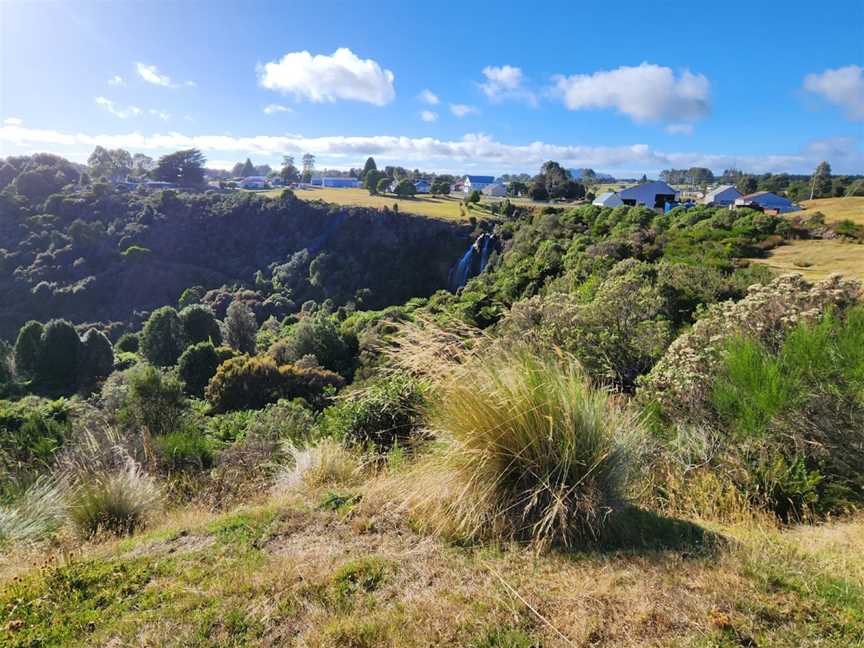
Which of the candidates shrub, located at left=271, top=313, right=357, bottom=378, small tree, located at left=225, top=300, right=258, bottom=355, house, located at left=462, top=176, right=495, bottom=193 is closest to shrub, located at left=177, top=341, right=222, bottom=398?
shrub, located at left=271, top=313, right=357, bottom=378

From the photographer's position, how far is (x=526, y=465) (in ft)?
8.83

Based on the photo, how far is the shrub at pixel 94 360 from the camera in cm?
3152

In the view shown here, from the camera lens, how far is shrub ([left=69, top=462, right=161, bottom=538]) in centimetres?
337

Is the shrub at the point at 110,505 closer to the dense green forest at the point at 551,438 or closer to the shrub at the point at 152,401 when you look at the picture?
the dense green forest at the point at 551,438

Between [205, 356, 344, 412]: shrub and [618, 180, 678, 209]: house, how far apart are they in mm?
28953

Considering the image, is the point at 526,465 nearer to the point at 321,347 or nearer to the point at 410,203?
the point at 321,347

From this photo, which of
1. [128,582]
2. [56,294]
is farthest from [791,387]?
[56,294]

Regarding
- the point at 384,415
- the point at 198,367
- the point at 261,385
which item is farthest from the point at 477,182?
the point at 384,415

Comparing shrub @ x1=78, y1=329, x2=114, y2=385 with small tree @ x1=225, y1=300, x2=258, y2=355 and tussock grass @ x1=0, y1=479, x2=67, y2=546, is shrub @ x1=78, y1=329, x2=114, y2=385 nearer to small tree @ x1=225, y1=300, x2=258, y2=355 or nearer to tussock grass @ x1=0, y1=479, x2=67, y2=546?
small tree @ x1=225, y1=300, x2=258, y2=355

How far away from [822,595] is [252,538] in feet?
9.50

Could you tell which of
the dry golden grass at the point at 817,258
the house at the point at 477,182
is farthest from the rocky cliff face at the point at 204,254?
the house at the point at 477,182

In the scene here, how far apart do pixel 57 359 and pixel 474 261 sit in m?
30.6

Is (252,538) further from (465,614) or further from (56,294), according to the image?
(56,294)

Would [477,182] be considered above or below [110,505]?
above
